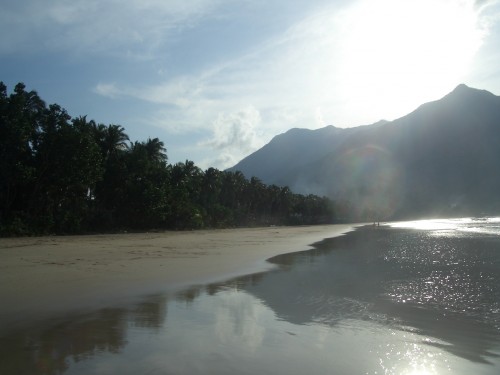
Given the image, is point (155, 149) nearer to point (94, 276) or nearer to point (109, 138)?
point (109, 138)

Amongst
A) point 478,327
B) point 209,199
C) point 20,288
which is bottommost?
point 478,327

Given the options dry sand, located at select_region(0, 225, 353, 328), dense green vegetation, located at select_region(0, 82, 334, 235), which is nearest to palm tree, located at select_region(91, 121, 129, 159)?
dense green vegetation, located at select_region(0, 82, 334, 235)

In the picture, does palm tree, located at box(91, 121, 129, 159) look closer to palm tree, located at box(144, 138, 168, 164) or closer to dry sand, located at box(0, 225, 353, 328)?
palm tree, located at box(144, 138, 168, 164)

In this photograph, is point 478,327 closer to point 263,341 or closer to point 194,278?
point 263,341

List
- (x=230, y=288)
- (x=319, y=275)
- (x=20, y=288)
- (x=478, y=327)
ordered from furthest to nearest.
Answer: (x=319, y=275) → (x=230, y=288) → (x=20, y=288) → (x=478, y=327)

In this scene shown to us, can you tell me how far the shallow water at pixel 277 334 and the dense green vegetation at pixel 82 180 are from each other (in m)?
28.6

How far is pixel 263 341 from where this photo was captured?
25.8ft

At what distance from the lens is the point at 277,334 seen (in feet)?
27.4

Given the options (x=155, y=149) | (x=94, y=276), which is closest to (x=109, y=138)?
(x=155, y=149)

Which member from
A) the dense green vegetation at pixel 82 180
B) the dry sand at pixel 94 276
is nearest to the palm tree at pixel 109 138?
the dense green vegetation at pixel 82 180

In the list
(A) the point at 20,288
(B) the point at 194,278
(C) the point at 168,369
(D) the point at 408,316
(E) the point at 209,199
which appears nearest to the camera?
(C) the point at 168,369

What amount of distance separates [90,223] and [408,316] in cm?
4009

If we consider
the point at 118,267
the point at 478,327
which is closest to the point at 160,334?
the point at 478,327

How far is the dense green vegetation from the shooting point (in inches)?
1388
